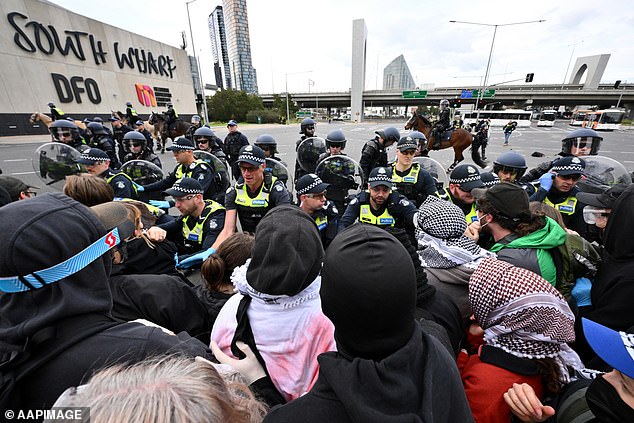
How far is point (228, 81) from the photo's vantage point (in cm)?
8600

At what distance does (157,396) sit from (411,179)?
4.24 m

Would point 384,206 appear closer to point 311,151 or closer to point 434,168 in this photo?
point 434,168

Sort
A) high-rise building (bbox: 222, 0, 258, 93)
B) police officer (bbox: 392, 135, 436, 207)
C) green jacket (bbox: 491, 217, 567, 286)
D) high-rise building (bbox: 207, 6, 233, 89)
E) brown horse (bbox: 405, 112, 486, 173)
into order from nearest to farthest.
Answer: green jacket (bbox: 491, 217, 567, 286)
police officer (bbox: 392, 135, 436, 207)
brown horse (bbox: 405, 112, 486, 173)
high-rise building (bbox: 207, 6, 233, 89)
high-rise building (bbox: 222, 0, 258, 93)

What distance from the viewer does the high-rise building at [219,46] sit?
7575 centimetres

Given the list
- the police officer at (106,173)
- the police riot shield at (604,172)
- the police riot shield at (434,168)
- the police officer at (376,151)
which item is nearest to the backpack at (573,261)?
the police riot shield at (604,172)

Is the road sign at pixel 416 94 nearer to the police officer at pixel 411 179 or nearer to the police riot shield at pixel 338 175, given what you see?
the police riot shield at pixel 338 175

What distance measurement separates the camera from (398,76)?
427ft

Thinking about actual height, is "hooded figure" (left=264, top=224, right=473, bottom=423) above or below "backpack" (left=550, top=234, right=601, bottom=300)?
above

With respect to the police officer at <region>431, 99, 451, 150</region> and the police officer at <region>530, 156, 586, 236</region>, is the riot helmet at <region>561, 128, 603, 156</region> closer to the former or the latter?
the police officer at <region>530, 156, 586, 236</region>

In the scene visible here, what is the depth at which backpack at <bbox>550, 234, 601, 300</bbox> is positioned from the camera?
6.31 feet

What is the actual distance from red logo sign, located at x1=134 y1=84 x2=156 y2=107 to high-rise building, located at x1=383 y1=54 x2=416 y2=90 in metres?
110

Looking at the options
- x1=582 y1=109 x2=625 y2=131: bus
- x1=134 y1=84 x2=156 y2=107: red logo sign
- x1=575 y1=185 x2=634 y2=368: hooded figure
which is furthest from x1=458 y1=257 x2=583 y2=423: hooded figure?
x1=582 y1=109 x2=625 y2=131: bus

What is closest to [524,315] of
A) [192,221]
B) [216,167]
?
[192,221]

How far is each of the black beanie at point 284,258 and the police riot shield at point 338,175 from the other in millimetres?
3634
